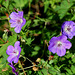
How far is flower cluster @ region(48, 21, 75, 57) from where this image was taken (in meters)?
2.67

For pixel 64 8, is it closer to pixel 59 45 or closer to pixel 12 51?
pixel 59 45

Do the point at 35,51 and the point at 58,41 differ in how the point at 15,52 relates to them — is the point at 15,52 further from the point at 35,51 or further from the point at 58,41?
the point at 58,41

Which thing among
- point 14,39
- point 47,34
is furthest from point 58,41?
point 14,39

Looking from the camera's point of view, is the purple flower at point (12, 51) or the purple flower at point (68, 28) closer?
the purple flower at point (12, 51)

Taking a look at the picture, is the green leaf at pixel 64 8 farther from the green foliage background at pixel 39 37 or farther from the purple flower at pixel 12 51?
the purple flower at pixel 12 51

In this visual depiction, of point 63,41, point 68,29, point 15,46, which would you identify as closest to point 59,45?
point 63,41

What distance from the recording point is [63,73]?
2.85 meters

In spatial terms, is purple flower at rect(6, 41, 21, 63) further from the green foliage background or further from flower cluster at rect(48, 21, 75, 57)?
flower cluster at rect(48, 21, 75, 57)

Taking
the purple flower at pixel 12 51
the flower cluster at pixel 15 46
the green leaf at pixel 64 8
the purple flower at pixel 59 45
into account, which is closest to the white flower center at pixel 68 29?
the purple flower at pixel 59 45

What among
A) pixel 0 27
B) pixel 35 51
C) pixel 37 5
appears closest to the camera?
pixel 35 51

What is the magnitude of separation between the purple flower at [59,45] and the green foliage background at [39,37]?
0.12 m

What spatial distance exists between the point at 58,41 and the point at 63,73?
24.5 inches

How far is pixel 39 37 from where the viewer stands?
3.66m

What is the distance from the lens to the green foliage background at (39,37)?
275 centimetres
